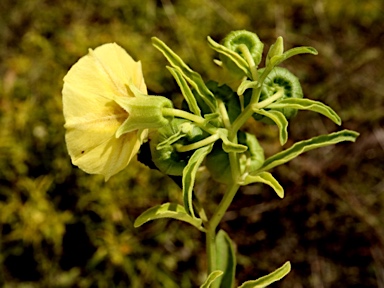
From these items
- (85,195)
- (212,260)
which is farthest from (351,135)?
(85,195)

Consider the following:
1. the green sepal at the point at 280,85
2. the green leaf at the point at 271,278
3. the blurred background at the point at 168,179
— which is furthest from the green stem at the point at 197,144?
the blurred background at the point at 168,179

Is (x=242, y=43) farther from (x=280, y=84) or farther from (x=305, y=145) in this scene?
(x=305, y=145)

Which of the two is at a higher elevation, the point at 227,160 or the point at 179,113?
the point at 179,113

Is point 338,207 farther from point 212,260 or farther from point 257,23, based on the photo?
point 212,260

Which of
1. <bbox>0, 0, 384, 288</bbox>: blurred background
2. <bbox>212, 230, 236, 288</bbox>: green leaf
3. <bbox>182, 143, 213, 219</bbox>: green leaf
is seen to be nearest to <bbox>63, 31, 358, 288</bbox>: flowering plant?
<bbox>182, 143, 213, 219</bbox>: green leaf

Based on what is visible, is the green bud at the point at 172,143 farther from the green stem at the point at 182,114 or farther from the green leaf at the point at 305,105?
the green leaf at the point at 305,105

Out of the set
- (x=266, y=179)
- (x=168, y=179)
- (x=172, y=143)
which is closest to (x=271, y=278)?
(x=266, y=179)

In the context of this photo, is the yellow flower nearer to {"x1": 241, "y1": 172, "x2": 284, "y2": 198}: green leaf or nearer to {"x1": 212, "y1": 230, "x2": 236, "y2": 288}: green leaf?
{"x1": 241, "y1": 172, "x2": 284, "y2": 198}: green leaf
